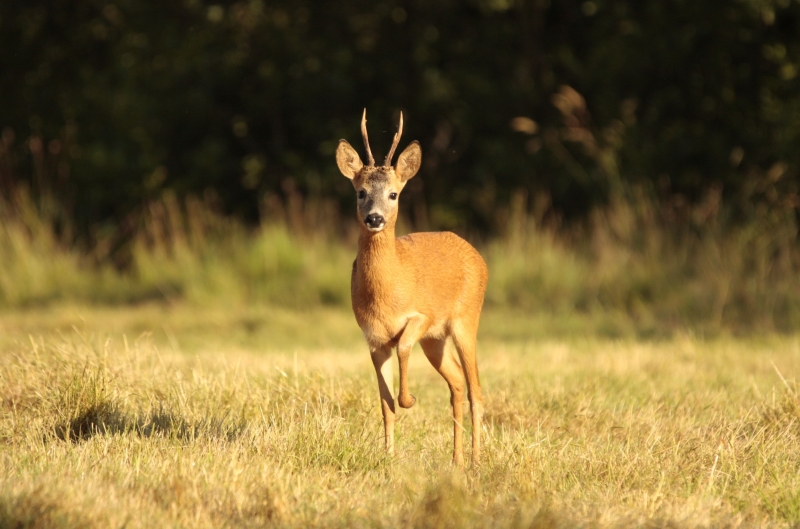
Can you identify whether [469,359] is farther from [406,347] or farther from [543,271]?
[543,271]

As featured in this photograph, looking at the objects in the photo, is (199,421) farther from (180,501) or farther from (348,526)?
(348,526)

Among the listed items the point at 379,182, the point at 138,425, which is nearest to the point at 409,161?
the point at 379,182

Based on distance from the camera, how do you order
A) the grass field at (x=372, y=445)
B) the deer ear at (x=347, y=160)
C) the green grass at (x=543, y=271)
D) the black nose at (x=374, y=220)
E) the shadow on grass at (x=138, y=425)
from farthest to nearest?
the green grass at (x=543, y=271) → the deer ear at (x=347, y=160) → the shadow on grass at (x=138, y=425) → the black nose at (x=374, y=220) → the grass field at (x=372, y=445)

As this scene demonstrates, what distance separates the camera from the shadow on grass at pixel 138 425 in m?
4.85

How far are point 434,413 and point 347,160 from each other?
56.0 inches

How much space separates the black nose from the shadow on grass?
1058 mm

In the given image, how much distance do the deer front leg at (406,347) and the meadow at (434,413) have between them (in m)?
0.24

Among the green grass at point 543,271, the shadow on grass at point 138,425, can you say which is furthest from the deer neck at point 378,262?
the green grass at point 543,271

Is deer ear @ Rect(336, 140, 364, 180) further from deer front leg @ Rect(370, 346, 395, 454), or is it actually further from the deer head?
deer front leg @ Rect(370, 346, 395, 454)

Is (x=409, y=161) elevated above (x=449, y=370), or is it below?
above

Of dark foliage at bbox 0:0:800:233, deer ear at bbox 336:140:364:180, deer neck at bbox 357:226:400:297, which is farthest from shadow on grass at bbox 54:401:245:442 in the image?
dark foliage at bbox 0:0:800:233

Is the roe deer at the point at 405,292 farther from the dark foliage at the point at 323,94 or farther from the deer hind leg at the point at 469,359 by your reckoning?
the dark foliage at the point at 323,94

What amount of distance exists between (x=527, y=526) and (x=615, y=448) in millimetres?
1432

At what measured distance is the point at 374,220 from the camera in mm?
4711
